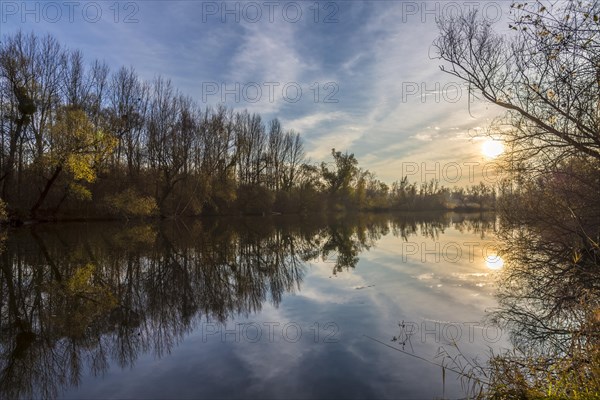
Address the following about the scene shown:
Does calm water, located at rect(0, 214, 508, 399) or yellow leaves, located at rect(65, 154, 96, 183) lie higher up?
yellow leaves, located at rect(65, 154, 96, 183)

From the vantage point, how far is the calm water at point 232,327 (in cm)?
434

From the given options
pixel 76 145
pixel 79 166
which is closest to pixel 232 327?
pixel 79 166

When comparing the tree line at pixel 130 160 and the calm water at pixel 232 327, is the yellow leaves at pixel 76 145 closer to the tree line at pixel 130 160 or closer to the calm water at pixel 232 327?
the tree line at pixel 130 160

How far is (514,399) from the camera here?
3.52m

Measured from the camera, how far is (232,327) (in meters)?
6.38

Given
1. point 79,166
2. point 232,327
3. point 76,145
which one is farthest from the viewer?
point 76,145

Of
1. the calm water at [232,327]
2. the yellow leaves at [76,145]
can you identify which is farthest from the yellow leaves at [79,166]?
the calm water at [232,327]

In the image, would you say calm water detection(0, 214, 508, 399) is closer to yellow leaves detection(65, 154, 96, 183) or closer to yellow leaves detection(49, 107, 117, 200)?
yellow leaves detection(65, 154, 96, 183)

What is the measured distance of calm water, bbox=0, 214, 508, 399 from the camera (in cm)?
434

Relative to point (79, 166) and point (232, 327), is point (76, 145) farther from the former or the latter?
point (232, 327)

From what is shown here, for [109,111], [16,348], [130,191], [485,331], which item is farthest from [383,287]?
[109,111]

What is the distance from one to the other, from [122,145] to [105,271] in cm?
3065

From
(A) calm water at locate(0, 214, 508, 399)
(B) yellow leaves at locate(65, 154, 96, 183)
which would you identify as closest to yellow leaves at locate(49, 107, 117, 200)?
(B) yellow leaves at locate(65, 154, 96, 183)

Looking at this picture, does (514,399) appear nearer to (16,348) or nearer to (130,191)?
(16,348)
